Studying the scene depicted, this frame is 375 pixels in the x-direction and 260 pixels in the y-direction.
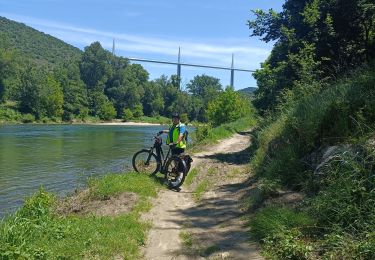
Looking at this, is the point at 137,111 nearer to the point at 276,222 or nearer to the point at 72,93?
the point at 72,93

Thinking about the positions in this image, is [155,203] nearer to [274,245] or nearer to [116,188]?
[116,188]

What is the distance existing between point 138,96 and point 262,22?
11253 cm

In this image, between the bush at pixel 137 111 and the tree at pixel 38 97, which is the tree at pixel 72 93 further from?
the bush at pixel 137 111

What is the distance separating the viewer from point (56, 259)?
6172 millimetres

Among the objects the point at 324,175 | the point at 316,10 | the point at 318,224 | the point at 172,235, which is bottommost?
the point at 172,235

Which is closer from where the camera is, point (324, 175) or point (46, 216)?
point (324, 175)

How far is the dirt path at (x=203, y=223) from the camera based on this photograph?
7129 millimetres

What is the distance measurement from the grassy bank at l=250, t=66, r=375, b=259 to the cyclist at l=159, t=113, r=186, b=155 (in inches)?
139

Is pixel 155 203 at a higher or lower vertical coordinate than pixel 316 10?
lower

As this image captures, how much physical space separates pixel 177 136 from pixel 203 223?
4835 mm

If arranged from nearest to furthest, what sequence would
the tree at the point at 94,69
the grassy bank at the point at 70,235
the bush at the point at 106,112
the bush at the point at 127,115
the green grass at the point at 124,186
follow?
the grassy bank at the point at 70,235, the green grass at the point at 124,186, the bush at the point at 106,112, the bush at the point at 127,115, the tree at the point at 94,69

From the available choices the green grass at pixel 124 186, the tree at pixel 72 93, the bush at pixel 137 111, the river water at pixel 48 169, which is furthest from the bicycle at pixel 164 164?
the bush at pixel 137 111

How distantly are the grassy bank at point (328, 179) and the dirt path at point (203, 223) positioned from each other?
22.0 inches

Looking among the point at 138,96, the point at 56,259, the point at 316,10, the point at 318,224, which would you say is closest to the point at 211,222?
the point at 318,224
